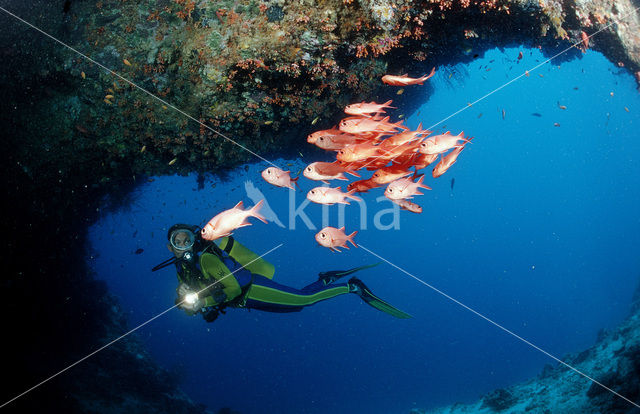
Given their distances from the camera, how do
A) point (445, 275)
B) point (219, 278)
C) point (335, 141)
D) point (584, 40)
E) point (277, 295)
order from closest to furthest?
point (335, 141)
point (219, 278)
point (277, 295)
point (584, 40)
point (445, 275)

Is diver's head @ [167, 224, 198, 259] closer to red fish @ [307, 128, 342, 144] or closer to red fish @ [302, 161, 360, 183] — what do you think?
red fish @ [302, 161, 360, 183]

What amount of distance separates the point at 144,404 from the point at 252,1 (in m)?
12.6

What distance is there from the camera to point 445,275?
91750 millimetres

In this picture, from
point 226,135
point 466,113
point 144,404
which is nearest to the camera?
point 226,135

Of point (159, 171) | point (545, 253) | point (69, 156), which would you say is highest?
point (69, 156)

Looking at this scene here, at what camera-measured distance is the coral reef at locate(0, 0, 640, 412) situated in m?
4.71

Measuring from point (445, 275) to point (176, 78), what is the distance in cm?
9960

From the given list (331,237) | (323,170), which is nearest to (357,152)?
(323,170)

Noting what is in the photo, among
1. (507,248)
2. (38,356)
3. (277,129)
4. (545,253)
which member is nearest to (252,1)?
(277,129)

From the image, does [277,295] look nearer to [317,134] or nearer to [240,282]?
[240,282]

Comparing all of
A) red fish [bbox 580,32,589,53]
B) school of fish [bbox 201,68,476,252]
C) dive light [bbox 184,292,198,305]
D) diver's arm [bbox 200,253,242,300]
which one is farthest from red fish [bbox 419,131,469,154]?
Result: red fish [bbox 580,32,589,53]

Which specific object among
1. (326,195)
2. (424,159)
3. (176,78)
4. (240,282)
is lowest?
(240,282)

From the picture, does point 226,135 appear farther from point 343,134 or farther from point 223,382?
point 223,382

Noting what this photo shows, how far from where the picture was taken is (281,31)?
4.53 m
